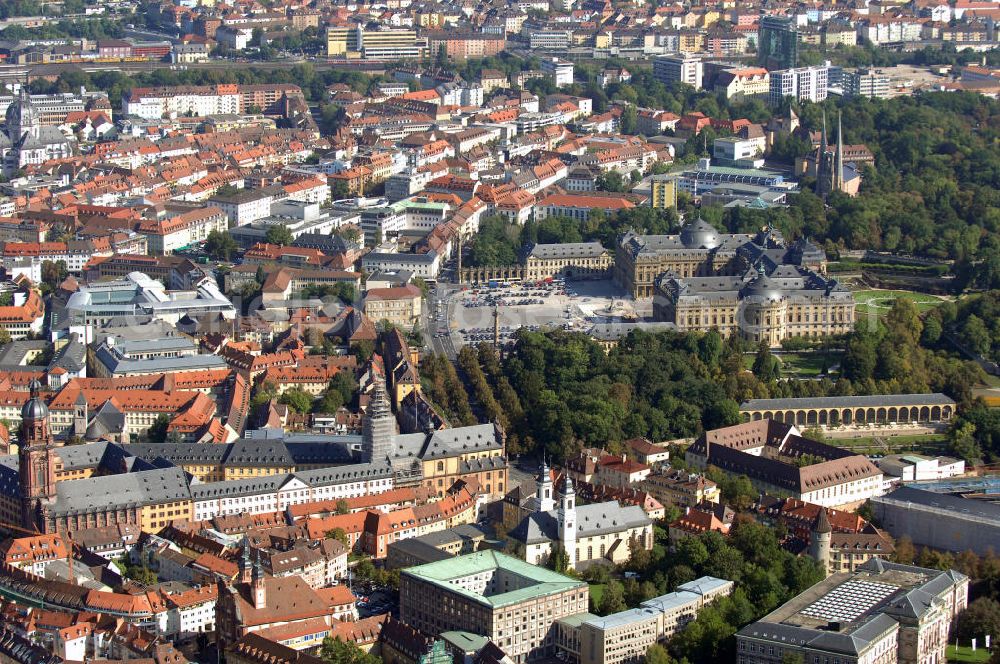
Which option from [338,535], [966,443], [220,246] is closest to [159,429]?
[338,535]

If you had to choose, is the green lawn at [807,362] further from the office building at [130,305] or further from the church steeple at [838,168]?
the church steeple at [838,168]

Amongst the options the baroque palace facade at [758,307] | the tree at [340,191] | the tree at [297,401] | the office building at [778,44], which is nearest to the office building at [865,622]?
the tree at [297,401]

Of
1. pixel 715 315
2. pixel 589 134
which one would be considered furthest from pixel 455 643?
pixel 589 134

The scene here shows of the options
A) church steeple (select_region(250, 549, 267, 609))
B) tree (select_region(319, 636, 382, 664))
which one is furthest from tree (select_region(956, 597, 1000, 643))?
church steeple (select_region(250, 549, 267, 609))

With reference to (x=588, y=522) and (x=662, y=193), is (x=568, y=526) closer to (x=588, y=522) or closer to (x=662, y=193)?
(x=588, y=522)

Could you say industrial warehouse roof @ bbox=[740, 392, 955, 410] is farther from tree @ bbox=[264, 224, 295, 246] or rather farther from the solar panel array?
tree @ bbox=[264, 224, 295, 246]

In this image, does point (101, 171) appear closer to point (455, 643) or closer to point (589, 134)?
point (589, 134)
